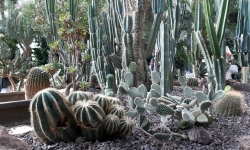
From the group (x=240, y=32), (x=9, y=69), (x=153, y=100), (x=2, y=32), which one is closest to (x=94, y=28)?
(x=9, y=69)

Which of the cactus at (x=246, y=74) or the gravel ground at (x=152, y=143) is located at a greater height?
the cactus at (x=246, y=74)

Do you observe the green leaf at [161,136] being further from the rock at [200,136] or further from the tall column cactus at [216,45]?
the tall column cactus at [216,45]

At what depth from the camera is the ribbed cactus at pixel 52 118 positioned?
2311 millimetres

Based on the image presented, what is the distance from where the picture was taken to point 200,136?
8.77ft

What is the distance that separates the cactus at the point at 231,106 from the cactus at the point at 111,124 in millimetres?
1872

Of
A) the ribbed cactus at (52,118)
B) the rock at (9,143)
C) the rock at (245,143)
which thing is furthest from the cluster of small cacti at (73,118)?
the rock at (245,143)

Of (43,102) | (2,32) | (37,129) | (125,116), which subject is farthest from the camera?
(2,32)

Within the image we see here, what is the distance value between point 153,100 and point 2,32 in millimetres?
18304

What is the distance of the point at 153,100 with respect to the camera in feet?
9.05

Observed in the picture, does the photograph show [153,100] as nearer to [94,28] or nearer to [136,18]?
[136,18]

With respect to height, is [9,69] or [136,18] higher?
[136,18]

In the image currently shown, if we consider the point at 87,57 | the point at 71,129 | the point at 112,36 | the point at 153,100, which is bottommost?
the point at 71,129

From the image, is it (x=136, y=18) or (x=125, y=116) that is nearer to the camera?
(x=125, y=116)

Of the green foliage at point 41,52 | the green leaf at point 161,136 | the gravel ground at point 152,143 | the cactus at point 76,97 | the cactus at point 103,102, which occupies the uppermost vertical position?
the green foliage at point 41,52
